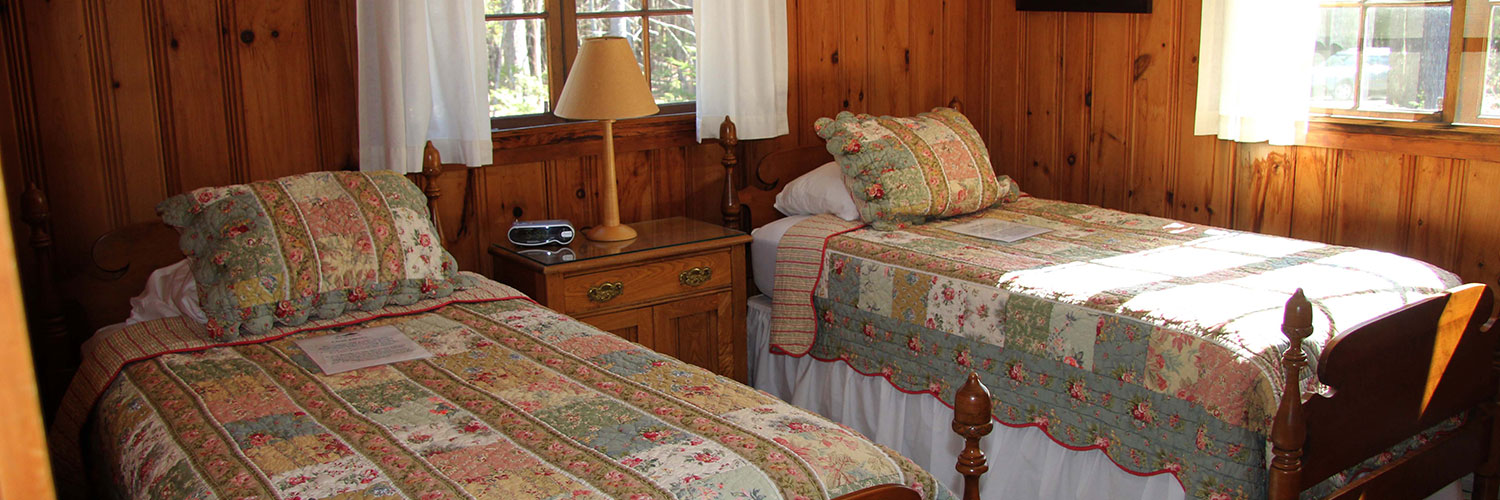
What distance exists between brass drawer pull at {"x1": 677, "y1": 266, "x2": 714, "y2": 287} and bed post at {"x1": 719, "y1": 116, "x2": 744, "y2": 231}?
37 centimetres

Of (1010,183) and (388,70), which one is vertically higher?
(388,70)

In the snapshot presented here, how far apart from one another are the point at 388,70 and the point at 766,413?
156 centimetres

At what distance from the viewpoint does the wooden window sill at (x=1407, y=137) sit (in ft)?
9.73

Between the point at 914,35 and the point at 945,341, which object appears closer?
the point at 945,341

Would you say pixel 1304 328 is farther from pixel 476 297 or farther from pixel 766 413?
pixel 476 297

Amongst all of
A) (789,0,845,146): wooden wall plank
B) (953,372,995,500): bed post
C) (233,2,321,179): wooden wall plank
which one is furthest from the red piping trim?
(789,0,845,146): wooden wall plank

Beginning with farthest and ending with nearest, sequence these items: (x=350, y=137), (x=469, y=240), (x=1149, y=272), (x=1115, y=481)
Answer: (x=469, y=240) < (x=350, y=137) < (x=1149, y=272) < (x=1115, y=481)

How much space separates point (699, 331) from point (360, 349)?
1173 millimetres

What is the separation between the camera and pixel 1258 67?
3.33 meters

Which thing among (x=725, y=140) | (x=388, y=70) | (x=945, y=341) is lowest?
(x=945, y=341)

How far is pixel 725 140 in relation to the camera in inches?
140

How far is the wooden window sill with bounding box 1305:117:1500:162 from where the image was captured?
297 cm

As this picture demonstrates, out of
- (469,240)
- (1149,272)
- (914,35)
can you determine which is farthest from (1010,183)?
(469,240)

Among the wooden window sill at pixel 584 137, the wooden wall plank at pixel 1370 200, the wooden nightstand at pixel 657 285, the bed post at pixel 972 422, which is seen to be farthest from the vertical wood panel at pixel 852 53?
the bed post at pixel 972 422
